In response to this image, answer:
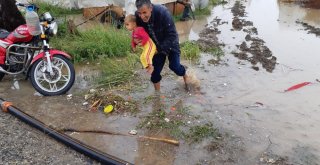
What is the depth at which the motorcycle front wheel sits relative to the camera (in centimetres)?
573

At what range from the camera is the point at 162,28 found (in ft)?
16.8

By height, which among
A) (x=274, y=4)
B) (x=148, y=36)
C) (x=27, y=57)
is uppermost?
(x=148, y=36)

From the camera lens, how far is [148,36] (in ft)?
16.8

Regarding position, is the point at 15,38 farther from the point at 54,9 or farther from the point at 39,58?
the point at 54,9

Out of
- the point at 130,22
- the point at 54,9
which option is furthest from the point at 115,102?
the point at 54,9

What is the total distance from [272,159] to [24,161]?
9.52ft

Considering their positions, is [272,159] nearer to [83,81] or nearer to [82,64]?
[83,81]

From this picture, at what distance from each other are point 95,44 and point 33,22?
2332 mm

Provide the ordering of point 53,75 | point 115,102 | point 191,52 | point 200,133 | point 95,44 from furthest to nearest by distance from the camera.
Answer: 1. point 191,52
2. point 95,44
3. point 53,75
4. point 115,102
5. point 200,133

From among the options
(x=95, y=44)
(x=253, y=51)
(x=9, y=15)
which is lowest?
(x=253, y=51)

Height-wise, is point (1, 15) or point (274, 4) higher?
point (1, 15)

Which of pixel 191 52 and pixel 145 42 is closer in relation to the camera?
pixel 145 42

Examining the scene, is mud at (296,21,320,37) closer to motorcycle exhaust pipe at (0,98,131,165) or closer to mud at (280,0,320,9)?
mud at (280,0,320,9)

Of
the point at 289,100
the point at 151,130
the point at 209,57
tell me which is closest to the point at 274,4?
the point at 209,57
